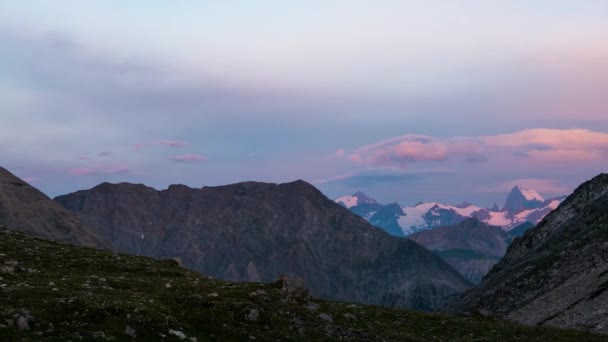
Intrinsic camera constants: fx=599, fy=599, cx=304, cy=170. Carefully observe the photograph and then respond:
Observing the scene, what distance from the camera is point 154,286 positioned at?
45.5 meters

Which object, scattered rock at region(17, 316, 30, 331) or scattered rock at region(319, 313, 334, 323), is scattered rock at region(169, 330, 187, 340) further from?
scattered rock at region(319, 313, 334, 323)

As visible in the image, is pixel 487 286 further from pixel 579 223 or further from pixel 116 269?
pixel 116 269

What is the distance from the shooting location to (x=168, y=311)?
37188 millimetres

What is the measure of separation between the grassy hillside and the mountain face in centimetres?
1785

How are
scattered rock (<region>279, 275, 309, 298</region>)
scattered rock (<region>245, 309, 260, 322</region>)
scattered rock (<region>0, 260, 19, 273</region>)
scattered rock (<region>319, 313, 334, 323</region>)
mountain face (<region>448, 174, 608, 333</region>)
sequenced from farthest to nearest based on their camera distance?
1. mountain face (<region>448, 174, 608, 333</region>)
2. scattered rock (<region>279, 275, 309, 298</region>)
3. scattered rock (<region>319, 313, 334, 323</region>)
4. scattered rock (<region>0, 260, 19, 273</region>)
5. scattered rock (<region>245, 309, 260, 322</region>)

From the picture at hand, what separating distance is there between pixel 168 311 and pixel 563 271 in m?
96.9

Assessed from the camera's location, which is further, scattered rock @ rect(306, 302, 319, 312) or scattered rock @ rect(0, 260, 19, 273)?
scattered rock @ rect(306, 302, 319, 312)

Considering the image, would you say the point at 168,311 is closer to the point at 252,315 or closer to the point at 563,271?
the point at 252,315

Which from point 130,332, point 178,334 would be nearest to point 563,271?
point 178,334

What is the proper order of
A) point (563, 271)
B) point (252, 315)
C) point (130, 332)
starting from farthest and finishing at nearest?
point (563, 271) < point (252, 315) < point (130, 332)

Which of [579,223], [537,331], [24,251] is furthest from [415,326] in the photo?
[579,223]

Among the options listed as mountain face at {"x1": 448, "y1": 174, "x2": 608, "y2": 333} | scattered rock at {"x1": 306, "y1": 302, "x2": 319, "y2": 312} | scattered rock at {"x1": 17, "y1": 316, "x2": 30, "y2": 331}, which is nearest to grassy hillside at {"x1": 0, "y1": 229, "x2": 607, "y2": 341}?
scattered rock at {"x1": 17, "y1": 316, "x2": 30, "y2": 331}

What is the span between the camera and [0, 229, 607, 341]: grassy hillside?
31.8m

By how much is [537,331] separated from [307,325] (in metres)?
19.9
